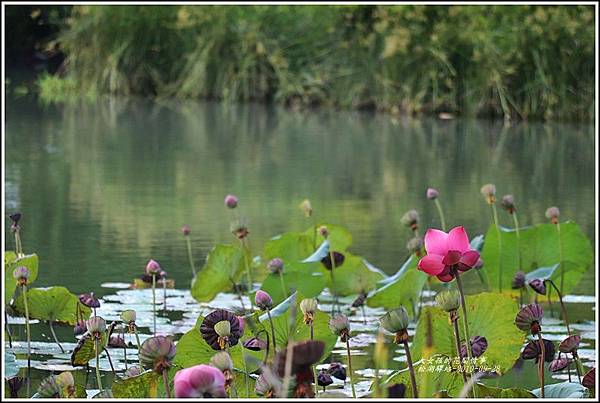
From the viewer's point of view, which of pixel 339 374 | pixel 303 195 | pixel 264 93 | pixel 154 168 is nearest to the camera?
pixel 339 374

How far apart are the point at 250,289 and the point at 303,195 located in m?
2.61

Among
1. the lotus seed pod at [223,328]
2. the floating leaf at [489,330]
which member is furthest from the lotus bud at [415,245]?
the lotus seed pod at [223,328]

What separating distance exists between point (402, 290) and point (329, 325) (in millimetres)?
1200

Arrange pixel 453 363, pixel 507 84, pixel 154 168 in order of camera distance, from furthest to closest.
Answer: pixel 507 84, pixel 154 168, pixel 453 363

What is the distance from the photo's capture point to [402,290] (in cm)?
335

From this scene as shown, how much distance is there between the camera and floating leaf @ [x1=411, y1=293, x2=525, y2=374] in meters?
2.61

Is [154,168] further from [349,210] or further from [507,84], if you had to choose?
[507,84]

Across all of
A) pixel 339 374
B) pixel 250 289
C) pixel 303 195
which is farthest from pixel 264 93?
pixel 339 374

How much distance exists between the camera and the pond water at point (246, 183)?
4133 mm

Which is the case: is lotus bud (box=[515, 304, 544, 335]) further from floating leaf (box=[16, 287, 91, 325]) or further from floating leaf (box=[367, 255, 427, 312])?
floating leaf (box=[16, 287, 91, 325])

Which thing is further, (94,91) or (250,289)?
(94,91)

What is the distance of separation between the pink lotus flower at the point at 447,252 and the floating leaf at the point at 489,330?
765 millimetres

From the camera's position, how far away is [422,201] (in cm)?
600

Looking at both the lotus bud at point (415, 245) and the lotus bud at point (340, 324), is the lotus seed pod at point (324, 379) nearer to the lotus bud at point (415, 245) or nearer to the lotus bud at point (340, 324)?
the lotus bud at point (340, 324)
